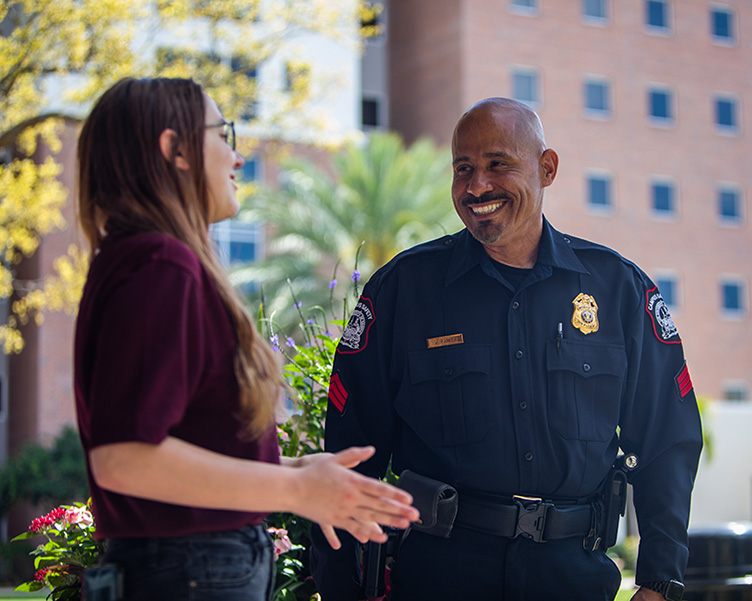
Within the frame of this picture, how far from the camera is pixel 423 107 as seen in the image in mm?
32844

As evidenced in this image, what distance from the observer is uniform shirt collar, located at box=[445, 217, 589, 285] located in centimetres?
332

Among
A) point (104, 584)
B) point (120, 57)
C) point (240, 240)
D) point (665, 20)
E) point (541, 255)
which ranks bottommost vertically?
point (104, 584)

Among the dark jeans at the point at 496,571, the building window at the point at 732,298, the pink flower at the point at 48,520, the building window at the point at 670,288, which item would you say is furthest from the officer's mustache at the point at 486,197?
the building window at the point at 732,298

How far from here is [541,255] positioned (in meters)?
3.36

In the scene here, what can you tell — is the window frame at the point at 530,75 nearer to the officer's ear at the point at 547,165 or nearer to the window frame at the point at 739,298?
the window frame at the point at 739,298

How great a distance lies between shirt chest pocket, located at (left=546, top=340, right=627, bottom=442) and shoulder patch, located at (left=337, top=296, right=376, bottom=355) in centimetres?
61

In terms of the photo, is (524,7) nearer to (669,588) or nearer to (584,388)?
(584,388)

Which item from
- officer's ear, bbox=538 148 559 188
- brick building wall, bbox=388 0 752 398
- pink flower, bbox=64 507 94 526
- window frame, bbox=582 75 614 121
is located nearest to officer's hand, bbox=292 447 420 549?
officer's ear, bbox=538 148 559 188

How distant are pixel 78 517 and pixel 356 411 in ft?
4.14

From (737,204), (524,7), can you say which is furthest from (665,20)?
(737,204)

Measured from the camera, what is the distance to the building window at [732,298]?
109 feet

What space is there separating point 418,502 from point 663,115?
32457 mm

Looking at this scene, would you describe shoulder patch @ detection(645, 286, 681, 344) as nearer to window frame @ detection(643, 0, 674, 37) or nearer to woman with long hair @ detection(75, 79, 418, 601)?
woman with long hair @ detection(75, 79, 418, 601)

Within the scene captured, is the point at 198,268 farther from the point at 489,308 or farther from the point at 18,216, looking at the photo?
the point at 18,216
